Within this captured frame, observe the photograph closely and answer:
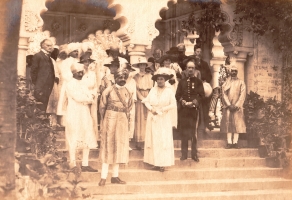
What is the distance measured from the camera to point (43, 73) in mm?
7094

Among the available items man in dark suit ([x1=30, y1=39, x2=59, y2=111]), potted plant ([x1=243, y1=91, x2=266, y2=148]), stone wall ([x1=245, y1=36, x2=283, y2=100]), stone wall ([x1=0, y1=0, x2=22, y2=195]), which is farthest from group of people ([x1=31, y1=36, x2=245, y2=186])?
stone wall ([x1=245, y1=36, x2=283, y2=100])

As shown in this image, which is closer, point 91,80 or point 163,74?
point 91,80

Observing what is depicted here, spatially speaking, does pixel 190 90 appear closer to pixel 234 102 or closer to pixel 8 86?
→ pixel 234 102

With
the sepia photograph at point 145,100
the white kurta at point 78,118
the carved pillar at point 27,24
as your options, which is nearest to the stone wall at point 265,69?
the sepia photograph at point 145,100

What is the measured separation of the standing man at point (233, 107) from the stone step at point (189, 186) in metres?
0.55

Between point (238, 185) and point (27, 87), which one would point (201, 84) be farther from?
point (27, 87)

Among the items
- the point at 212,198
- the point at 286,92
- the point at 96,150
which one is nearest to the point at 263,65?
the point at 286,92

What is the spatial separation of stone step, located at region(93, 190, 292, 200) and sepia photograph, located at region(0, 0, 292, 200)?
0.04ft

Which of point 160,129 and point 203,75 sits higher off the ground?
point 203,75

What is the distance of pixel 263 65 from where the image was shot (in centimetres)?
811

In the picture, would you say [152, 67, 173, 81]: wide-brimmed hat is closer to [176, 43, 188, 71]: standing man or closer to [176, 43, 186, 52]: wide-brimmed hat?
[176, 43, 188, 71]: standing man

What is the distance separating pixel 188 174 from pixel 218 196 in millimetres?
429

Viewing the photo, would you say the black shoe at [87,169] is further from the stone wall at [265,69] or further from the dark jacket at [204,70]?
the stone wall at [265,69]

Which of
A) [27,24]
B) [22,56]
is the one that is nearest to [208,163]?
[22,56]
